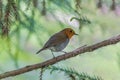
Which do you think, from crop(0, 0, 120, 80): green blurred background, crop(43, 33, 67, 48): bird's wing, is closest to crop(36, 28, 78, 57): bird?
crop(43, 33, 67, 48): bird's wing

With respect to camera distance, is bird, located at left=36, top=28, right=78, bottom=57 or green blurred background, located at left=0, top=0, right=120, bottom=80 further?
green blurred background, located at left=0, top=0, right=120, bottom=80

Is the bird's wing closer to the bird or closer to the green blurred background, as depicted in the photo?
the bird

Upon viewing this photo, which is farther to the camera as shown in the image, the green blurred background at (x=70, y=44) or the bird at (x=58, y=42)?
the green blurred background at (x=70, y=44)

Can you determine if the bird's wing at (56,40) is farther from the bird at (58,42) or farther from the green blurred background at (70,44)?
the green blurred background at (70,44)

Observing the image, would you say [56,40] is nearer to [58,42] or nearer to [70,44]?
[58,42]

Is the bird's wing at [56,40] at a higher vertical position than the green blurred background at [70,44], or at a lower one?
higher

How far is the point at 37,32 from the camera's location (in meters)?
1.46

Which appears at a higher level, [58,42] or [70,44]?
[58,42]

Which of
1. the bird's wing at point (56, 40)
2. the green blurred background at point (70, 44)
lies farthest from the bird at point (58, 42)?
the green blurred background at point (70, 44)

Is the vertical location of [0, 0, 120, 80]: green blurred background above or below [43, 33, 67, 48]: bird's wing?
below

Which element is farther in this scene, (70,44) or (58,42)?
(70,44)

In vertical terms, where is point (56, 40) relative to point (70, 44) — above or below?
above

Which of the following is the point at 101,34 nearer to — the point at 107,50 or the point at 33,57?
the point at 107,50

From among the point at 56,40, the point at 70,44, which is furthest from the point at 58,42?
the point at 70,44
